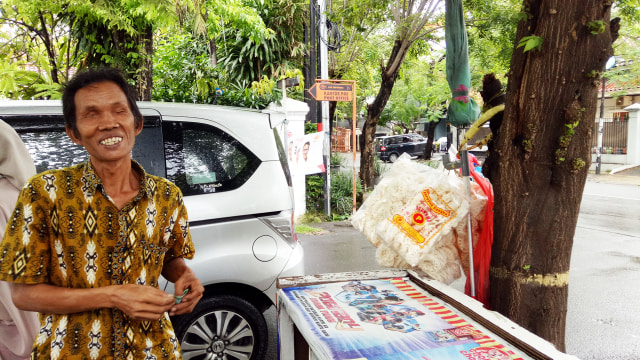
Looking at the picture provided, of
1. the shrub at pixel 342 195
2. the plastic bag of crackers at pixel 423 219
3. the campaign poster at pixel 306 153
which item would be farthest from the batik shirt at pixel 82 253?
the shrub at pixel 342 195

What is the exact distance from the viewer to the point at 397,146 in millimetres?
27156

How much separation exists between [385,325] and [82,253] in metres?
1.06

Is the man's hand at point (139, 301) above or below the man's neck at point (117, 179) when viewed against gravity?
below

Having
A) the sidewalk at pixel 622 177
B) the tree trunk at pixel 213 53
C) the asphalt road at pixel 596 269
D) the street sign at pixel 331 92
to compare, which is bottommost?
the sidewalk at pixel 622 177

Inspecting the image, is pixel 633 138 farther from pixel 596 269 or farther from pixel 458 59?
pixel 458 59

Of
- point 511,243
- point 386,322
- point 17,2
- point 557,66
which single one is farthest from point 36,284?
point 17,2

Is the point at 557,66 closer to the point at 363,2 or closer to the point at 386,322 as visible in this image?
the point at 386,322

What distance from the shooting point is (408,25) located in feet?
29.8

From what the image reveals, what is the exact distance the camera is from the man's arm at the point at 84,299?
4.11ft

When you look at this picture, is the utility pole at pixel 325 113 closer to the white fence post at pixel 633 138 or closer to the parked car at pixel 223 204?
the parked car at pixel 223 204

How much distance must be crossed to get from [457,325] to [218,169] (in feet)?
5.91

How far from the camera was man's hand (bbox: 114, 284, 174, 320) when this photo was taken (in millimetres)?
1263

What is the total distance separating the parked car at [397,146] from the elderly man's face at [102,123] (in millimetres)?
25994

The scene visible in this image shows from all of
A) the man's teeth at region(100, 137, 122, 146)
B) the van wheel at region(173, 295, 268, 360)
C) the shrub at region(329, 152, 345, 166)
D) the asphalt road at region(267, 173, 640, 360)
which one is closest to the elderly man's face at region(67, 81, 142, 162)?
the man's teeth at region(100, 137, 122, 146)
